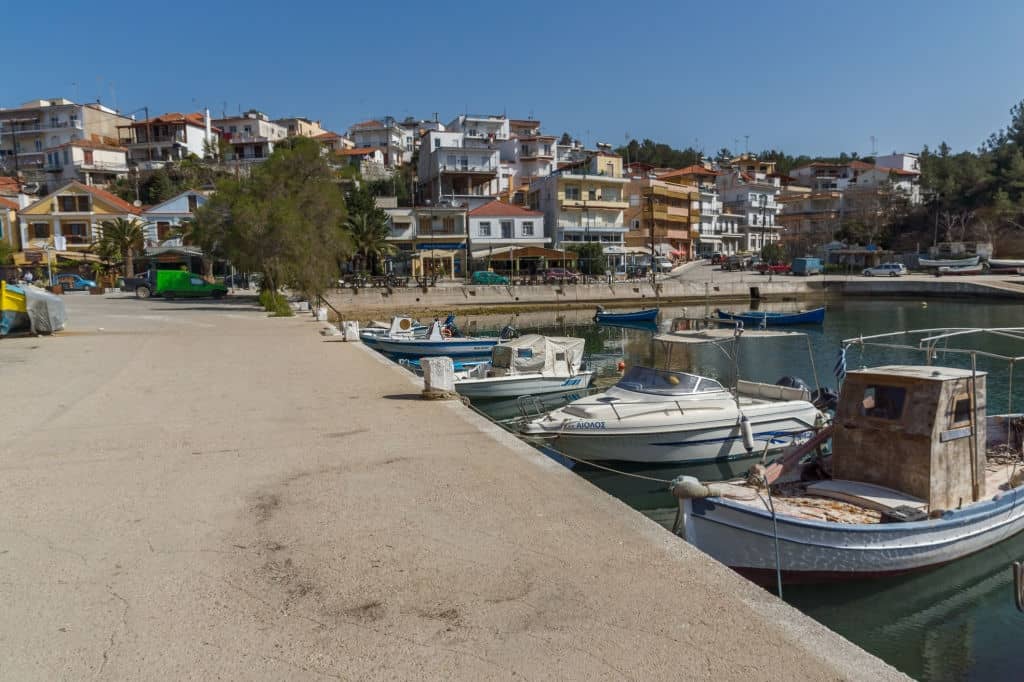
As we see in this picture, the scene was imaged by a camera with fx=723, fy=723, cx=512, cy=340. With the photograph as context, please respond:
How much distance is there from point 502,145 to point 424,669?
106221mm

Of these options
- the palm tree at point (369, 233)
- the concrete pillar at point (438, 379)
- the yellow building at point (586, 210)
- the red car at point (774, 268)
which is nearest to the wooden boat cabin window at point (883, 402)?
the concrete pillar at point (438, 379)

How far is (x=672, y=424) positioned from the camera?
1455 centimetres

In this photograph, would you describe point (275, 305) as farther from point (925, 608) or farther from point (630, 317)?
point (925, 608)

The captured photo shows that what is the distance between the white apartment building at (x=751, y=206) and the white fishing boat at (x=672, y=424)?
96416 mm

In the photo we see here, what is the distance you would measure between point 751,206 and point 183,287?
81.8 meters

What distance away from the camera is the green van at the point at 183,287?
176 feet

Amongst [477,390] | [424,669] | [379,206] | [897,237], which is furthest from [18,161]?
[424,669]

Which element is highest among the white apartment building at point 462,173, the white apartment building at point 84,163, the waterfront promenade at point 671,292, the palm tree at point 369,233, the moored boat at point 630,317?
the white apartment building at point 84,163

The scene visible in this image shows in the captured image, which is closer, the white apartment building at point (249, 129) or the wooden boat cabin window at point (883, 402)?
the wooden boat cabin window at point (883, 402)

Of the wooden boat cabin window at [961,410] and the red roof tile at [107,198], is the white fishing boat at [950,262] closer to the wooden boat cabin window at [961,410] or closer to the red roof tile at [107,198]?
the wooden boat cabin window at [961,410]

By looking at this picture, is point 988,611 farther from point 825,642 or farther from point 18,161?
point 18,161

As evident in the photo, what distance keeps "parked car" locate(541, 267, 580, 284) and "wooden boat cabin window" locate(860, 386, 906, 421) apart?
184ft

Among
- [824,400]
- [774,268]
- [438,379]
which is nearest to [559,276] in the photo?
[774,268]

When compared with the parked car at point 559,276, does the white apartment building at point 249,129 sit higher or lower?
higher
